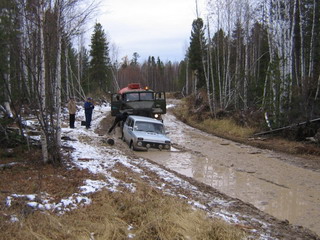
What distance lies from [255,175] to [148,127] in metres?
5.66

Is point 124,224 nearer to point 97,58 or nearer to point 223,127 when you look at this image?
point 223,127

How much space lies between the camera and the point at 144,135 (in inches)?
555

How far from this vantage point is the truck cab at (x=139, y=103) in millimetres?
19047

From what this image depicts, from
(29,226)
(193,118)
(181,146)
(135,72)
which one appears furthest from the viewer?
(135,72)

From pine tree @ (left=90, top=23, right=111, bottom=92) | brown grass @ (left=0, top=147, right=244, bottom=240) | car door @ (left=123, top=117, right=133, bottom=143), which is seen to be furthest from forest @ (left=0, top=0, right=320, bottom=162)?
pine tree @ (left=90, top=23, right=111, bottom=92)

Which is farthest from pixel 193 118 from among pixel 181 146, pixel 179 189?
pixel 179 189

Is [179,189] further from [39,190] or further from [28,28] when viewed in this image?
[28,28]

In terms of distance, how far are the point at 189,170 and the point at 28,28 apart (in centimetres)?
652

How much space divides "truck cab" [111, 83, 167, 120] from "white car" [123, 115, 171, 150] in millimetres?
3095

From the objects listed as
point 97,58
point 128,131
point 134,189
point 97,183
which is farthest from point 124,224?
point 97,58

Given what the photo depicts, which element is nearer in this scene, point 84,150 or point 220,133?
point 84,150

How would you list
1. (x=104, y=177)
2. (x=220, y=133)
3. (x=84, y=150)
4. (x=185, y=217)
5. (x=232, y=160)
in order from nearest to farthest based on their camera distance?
(x=185, y=217) < (x=104, y=177) < (x=84, y=150) < (x=232, y=160) < (x=220, y=133)

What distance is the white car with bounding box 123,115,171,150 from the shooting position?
13.8 metres

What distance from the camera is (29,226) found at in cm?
473
